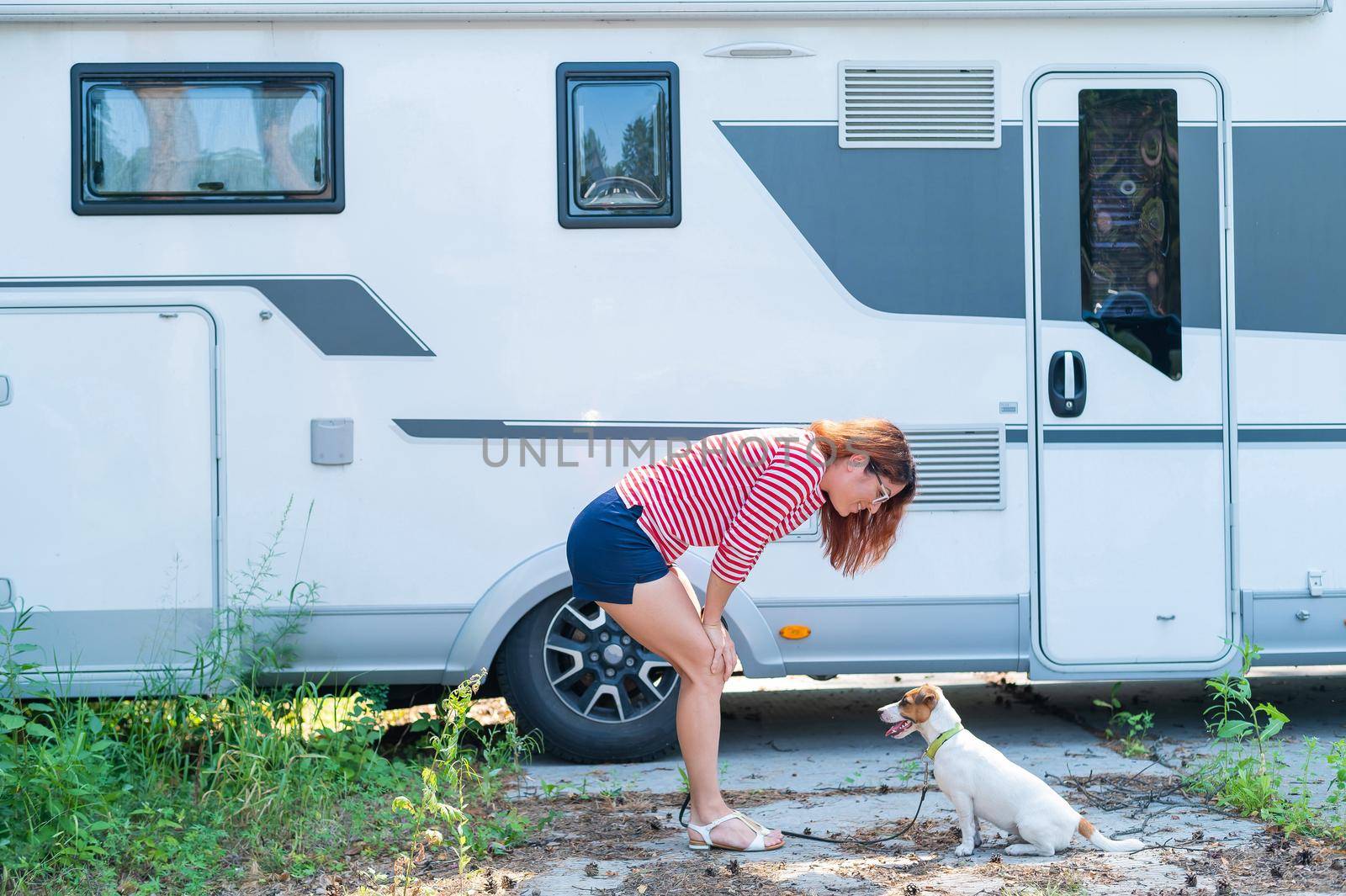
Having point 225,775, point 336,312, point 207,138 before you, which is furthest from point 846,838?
point 207,138

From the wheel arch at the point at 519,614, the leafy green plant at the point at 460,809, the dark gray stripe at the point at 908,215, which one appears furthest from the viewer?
the dark gray stripe at the point at 908,215

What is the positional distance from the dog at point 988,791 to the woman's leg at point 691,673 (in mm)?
531

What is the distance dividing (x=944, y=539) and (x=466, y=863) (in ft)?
7.35

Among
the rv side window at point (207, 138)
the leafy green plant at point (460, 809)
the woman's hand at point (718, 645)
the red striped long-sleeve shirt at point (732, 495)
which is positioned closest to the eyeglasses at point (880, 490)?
the red striped long-sleeve shirt at point (732, 495)

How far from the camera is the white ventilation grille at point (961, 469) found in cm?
514

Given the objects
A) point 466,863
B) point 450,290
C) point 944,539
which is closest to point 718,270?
point 450,290

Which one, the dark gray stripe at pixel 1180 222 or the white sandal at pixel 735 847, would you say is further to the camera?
Answer: the dark gray stripe at pixel 1180 222

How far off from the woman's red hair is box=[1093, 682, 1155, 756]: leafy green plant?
1.69 m

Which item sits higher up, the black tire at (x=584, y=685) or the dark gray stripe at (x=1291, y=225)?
the dark gray stripe at (x=1291, y=225)

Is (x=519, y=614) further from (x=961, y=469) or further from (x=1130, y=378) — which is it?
(x=1130, y=378)

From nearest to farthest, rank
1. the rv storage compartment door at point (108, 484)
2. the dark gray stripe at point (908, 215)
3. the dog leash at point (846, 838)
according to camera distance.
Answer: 1. the dog leash at point (846, 838)
2. the rv storage compartment door at point (108, 484)
3. the dark gray stripe at point (908, 215)

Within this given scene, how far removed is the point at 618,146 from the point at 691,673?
213 cm

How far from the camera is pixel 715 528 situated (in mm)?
3881

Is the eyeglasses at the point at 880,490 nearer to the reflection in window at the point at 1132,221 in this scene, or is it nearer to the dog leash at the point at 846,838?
the dog leash at the point at 846,838
